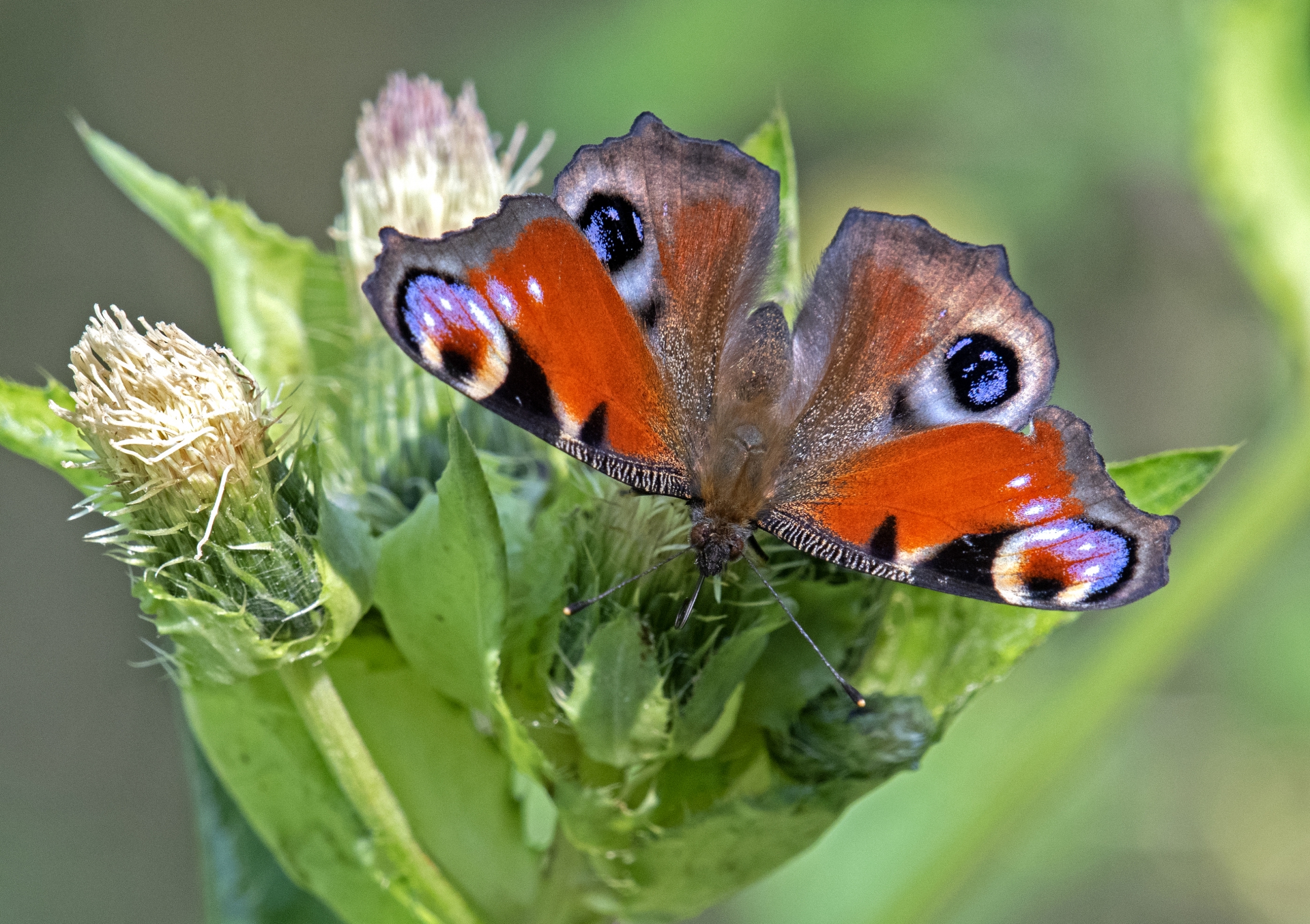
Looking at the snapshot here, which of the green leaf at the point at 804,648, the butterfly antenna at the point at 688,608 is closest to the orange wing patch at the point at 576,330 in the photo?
the butterfly antenna at the point at 688,608

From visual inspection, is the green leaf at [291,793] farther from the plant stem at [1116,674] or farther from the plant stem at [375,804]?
the plant stem at [1116,674]

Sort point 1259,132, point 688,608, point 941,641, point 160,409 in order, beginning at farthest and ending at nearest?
point 1259,132 < point 941,641 < point 688,608 < point 160,409

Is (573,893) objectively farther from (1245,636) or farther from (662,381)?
(1245,636)

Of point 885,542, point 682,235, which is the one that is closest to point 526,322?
point 682,235

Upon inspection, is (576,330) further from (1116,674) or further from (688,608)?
(1116,674)

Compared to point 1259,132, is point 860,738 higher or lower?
lower

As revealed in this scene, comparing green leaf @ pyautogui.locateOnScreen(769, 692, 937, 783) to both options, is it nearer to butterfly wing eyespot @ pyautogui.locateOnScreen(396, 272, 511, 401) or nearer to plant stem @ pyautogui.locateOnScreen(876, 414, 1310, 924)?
butterfly wing eyespot @ pyautogui.locateOnScreen(396, 272, 511, 401)
